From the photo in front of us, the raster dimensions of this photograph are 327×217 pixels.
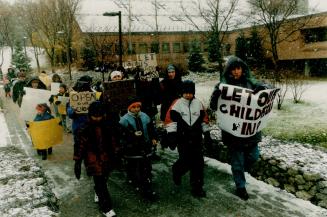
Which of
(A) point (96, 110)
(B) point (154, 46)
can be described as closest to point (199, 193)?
(A) point (96, 110)

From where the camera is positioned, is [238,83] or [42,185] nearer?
[238,83]

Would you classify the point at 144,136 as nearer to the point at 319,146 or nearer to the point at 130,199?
the point at 130,199

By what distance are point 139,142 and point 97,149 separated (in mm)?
951

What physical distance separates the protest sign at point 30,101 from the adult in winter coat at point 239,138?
5438mm

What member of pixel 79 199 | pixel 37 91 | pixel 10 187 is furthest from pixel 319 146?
pixel 37 91

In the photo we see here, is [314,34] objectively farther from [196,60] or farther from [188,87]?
[188,87]

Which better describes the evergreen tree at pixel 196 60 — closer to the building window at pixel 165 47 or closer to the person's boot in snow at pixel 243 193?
the building window at pixel 165 47

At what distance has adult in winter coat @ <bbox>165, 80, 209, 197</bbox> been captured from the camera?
21.0 feet

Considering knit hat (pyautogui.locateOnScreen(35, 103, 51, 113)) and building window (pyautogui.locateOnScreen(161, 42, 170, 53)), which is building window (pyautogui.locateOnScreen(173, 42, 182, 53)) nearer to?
building window (pyautogui.locateOnScreen(161, 42, 170, 53))

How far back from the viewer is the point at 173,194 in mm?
6625

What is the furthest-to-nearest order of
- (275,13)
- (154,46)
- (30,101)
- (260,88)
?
(154,46)
(275,13)
(30,101)
(260,88)

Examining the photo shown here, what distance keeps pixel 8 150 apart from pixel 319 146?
8030 millimetres

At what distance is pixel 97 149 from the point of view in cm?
575

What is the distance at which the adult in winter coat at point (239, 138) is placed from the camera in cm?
615
